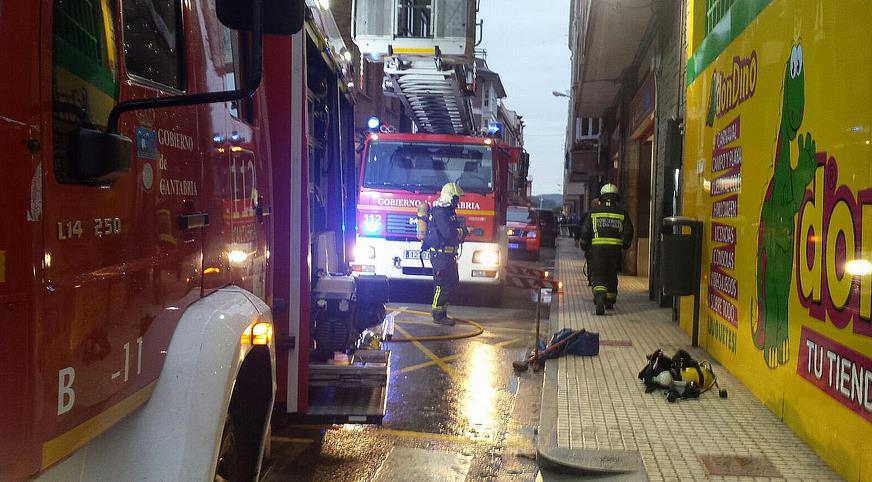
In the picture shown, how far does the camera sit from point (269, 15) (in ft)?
Result: 7.90

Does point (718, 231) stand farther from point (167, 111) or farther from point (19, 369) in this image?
point (19, 369)

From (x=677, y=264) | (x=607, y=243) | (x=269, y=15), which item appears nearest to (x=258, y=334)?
(x=269, y=15)

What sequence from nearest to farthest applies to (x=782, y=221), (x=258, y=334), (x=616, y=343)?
Result: (x=258, y=334), (x=782, y=221), (x=616, y=343)

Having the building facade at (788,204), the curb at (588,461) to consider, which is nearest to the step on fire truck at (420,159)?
the building facade at (788,204)

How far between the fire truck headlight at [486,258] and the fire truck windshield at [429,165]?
0.98 metres

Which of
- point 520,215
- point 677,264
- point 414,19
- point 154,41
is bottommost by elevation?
point 677,264

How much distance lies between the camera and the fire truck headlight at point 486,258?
12477mm

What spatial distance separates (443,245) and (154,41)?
323 inches

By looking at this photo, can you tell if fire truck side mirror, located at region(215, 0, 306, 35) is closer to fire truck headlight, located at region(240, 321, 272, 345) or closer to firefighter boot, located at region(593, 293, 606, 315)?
fire truck headlight, located at region(240, 321, 272, 345)

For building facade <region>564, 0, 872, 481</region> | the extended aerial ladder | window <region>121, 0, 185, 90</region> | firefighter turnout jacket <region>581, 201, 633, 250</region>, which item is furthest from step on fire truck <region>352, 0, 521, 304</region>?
window <region>121, 0, 185, 90</region>

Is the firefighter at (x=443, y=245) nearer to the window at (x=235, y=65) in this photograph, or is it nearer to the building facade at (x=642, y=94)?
the building facade at (x=642, y=94)

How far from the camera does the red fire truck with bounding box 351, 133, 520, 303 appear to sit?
40.4 ft

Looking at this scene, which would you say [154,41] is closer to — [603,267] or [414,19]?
[603,267]

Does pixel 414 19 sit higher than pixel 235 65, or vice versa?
pixel 414 19
